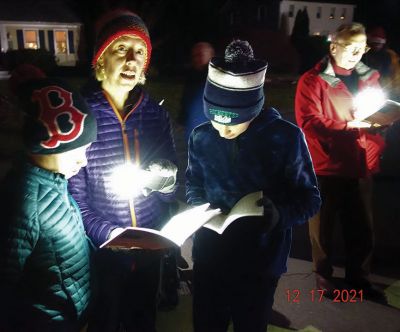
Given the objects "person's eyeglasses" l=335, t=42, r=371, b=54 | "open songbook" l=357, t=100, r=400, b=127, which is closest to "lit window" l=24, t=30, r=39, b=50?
"person's eyeglasses" l=335, t=42, r=371, b=54

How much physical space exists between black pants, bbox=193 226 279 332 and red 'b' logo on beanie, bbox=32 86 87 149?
0.90m

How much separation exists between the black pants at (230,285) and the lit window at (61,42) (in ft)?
122

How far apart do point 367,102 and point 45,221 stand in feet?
9.05

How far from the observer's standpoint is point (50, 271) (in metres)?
2.11

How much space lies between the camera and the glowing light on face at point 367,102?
3.55 meters

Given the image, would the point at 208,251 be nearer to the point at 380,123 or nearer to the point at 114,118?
the point at 114,118

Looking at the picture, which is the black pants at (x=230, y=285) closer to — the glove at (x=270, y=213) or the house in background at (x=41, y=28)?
the glove at (x=270, y=213)

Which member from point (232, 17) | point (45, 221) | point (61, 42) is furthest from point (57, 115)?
point (232, 17)

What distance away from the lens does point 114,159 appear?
2.58m

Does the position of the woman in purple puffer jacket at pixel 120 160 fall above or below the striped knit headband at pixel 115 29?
below

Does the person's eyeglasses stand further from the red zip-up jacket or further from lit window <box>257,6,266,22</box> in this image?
lit window <box>257,6,266,22</box>

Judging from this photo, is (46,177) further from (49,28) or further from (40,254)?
(49,28)

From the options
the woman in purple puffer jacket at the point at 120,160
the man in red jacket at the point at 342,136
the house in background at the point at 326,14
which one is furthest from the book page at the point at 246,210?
the house in background at the point at 326,14

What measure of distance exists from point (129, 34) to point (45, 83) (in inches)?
28.6
